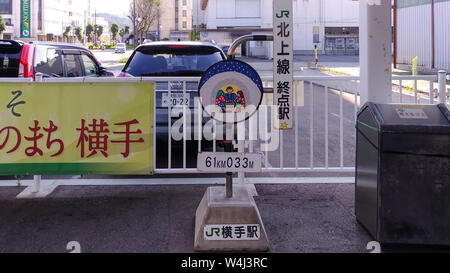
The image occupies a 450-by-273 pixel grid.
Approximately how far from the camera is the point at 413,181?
11.9 ft

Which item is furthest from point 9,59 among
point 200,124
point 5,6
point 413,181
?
point 5,6

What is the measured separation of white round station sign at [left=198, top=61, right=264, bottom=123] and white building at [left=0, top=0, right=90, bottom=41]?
214 feet

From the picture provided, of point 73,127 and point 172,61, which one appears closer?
point 73,127

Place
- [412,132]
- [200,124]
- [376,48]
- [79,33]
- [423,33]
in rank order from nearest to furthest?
1. [412,132]
2. [376,48]
3. [200,124]
4. [423,33]
5. [79,33]

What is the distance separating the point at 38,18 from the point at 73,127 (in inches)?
3139

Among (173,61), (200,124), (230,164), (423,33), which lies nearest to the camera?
(230,164)

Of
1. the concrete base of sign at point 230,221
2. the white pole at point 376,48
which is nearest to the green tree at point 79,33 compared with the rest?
the white pole at point 376,48

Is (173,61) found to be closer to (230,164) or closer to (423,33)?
(230,164)

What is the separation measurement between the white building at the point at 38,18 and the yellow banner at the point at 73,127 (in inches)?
2511

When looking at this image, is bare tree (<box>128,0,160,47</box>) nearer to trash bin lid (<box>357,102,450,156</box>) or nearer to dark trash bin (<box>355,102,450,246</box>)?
trash bin lid (<box>357,102,450,156</box>)

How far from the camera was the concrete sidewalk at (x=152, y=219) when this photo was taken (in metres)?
3.81

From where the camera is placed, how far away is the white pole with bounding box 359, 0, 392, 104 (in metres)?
4.45

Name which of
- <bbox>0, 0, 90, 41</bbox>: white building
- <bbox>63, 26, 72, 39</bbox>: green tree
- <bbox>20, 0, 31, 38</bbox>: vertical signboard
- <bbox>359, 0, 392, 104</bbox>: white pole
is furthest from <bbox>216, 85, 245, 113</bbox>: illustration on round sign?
<bbox>63, 26, 72, 39</bbox>: green tree
